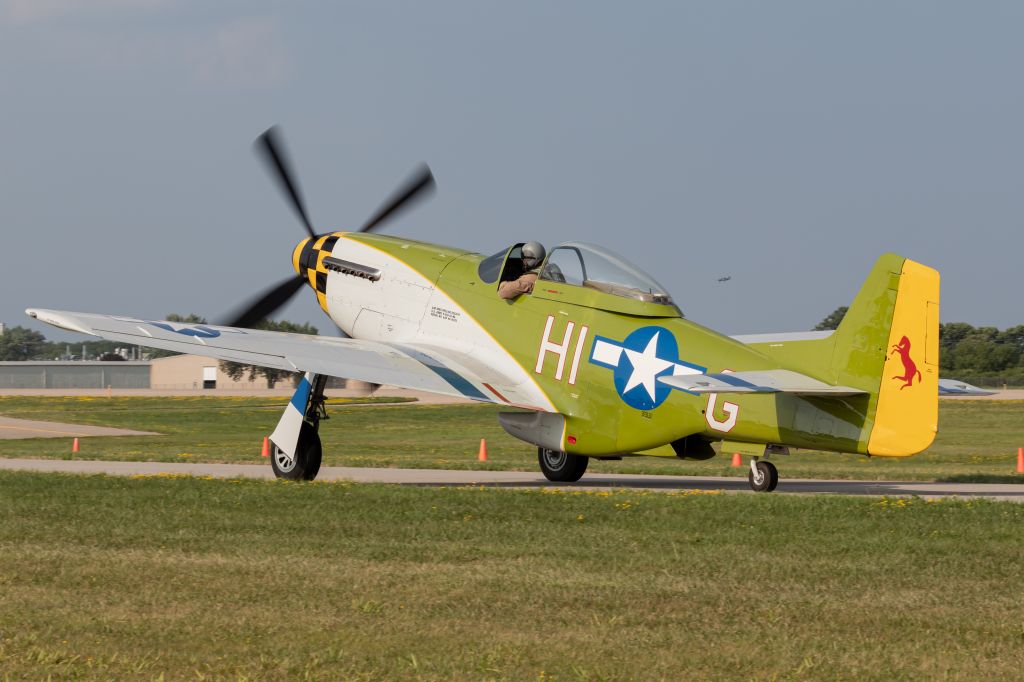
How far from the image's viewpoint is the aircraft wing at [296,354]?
55.5 feet

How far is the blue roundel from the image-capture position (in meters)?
Answer: 16.0

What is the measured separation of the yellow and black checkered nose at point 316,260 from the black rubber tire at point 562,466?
483cm

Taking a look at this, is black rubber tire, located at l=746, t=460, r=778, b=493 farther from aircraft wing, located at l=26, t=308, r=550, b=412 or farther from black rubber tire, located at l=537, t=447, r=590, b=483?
black rubber tire, located at l=537, t=447, r=590, b=483

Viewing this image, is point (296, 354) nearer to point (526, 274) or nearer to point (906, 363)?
point (526, 274)

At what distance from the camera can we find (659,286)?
16.8 m

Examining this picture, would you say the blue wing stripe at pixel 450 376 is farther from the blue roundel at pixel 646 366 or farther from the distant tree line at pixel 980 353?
the distant tree line at pixel 980 353

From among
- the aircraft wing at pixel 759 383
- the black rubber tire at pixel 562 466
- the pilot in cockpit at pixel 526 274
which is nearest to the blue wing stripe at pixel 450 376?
the pilot in cockpit at pixel 526 274

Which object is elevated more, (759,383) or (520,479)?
(759,383)

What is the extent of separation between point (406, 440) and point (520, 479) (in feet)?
79.5

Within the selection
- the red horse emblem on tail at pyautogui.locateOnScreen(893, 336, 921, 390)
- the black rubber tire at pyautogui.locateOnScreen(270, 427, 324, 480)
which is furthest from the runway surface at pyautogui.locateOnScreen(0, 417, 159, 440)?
the red horse emblem on tail at pyautogui.locateOnScreen(893, 336, 921, 390)

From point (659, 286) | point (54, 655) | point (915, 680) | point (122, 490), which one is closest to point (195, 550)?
point (54, 655)

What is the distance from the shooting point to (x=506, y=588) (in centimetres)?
909

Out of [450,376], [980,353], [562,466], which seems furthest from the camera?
[980,353]

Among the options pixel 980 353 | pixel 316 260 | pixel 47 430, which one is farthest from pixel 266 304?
pixel 980 353
